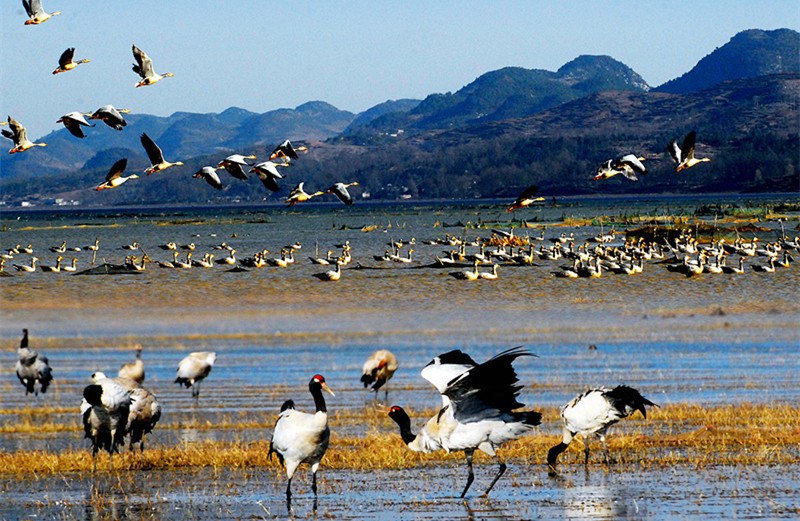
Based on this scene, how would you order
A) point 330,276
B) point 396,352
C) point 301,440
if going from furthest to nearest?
point 330,276 < point 396,352 < point 301,440

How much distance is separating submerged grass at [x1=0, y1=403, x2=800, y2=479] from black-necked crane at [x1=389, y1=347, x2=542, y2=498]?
4.93 feet

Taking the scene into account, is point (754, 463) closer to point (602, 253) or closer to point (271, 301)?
point (271, 301)

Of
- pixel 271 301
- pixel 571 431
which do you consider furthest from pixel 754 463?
pixel 271 301

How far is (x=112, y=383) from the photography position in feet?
48.7

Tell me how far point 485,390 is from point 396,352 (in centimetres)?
1388

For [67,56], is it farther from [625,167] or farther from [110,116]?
[625,167]

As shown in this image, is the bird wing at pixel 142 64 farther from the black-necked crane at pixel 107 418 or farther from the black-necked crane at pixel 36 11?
the black-necked crane at pixel 107 418

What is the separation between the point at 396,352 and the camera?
26688mm

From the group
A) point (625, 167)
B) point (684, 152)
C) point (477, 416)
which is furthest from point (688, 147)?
point (477, 416)

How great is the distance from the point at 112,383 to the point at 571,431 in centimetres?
513

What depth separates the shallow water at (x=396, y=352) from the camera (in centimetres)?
1266

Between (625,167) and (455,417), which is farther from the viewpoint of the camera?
(625,167)

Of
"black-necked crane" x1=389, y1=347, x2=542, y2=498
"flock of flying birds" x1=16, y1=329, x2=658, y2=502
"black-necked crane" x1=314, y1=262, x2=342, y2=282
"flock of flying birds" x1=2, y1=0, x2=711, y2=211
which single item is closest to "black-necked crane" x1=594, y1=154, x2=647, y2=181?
"flock of flying birds" x1=2, y1=0, x2=711, y2=211

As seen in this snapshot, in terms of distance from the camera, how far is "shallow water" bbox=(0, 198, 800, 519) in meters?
12.7
